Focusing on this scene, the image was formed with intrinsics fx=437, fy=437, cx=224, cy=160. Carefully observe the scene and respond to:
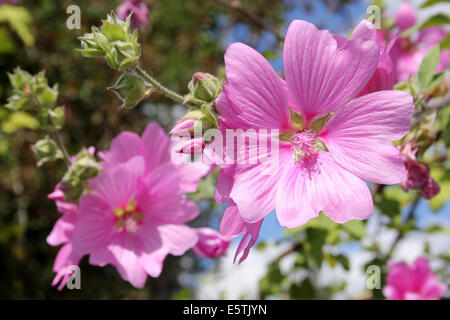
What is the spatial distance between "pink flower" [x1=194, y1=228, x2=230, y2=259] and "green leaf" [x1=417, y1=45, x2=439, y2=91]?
0.60m

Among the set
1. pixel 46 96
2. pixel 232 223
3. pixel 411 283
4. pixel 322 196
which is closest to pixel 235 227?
pixel 232 223

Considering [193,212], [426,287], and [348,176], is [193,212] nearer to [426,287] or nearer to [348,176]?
[348,176]

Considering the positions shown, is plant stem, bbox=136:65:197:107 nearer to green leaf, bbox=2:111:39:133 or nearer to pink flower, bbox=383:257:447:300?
pink flower, bbox=383:257:447:300

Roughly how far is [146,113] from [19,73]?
11.9 feet

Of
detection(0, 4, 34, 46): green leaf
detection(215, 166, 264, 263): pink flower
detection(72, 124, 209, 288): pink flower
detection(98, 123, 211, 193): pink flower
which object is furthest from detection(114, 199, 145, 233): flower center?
detection(0, 4, 34, 46): green leaf

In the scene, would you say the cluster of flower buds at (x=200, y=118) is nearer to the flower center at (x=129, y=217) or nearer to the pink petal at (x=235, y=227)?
the pink petal at (x=235, y=227)

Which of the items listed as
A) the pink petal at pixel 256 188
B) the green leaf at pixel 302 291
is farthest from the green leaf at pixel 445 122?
the green leaf at pixel 302 291

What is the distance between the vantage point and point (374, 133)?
751 mm

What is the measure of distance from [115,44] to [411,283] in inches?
41.3

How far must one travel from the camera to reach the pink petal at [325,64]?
2.36ft

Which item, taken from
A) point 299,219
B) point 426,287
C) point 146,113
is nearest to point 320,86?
point 299,219

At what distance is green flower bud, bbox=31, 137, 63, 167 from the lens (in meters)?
1.06

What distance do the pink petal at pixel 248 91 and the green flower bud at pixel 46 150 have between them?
54cm

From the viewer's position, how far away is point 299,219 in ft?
2.35
